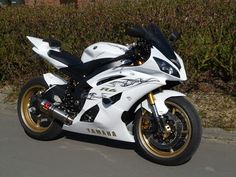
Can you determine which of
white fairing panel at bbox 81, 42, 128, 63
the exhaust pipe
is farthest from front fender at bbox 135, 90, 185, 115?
the exhaust pipe

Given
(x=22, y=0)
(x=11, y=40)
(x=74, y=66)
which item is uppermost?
(x=74, y=66)

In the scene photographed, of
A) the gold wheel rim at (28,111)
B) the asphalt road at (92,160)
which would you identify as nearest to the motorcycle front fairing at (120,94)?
the asphalt road at (92,160)

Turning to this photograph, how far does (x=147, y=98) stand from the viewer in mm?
4664

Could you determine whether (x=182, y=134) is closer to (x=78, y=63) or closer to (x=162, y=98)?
(x=162, y=98)

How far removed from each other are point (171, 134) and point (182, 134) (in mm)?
111

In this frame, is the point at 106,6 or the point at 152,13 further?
the point at 106,6

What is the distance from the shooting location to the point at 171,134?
4656 mm

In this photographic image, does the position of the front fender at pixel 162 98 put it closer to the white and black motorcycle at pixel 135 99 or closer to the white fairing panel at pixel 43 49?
the white and black motorcycle at pixel 135 99

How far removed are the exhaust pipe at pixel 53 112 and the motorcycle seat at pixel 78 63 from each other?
1.63ft

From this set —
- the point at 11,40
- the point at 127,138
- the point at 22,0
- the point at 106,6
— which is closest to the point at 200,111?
the point at 127,138

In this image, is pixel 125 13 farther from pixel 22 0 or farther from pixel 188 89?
pixel 22 0

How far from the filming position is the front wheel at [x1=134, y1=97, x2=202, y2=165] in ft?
14.8

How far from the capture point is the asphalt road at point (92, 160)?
461 cm

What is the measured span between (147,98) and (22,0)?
39.0ft
